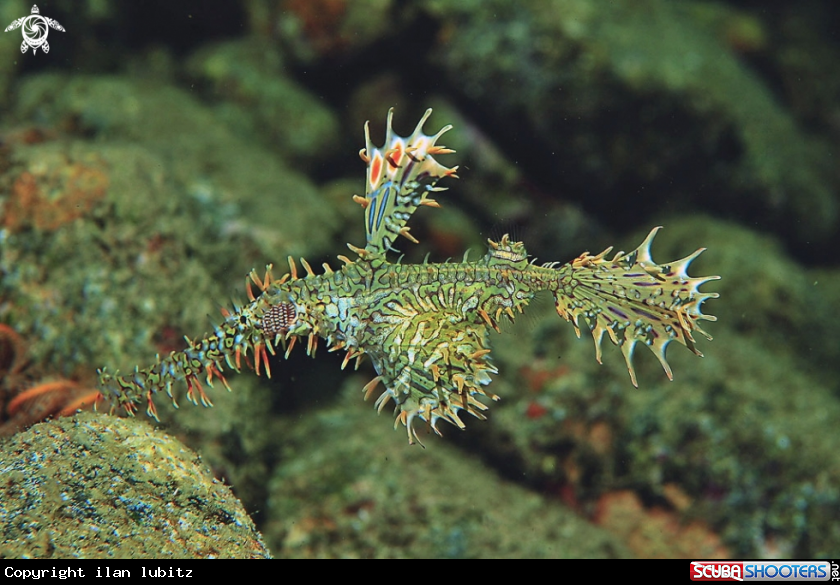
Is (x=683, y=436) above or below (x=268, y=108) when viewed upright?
below


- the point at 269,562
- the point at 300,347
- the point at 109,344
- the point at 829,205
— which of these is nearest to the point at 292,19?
the point at 300,347

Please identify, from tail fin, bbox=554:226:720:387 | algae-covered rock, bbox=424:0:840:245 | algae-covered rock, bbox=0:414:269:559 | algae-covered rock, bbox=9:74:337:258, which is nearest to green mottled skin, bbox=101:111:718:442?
tail fin, bbox=554:226:720:387

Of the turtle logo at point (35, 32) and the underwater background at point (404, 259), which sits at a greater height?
the turtle logo at point (35, 32)

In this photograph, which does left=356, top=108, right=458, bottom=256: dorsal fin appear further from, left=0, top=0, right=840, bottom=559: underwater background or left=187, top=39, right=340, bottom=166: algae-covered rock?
left=187, top=39, right=340, bottom=166: algae-covered rock

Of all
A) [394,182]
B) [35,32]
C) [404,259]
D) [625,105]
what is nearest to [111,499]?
[394,182]

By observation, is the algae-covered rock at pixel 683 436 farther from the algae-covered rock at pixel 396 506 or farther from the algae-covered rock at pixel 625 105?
the algae-covered rock at pixel 625 105

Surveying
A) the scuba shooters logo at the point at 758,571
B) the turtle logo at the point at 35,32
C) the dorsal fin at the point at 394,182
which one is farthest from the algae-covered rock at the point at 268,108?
the scuba shooters logo at the point at 758,571

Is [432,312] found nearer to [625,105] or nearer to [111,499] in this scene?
[111,499]
